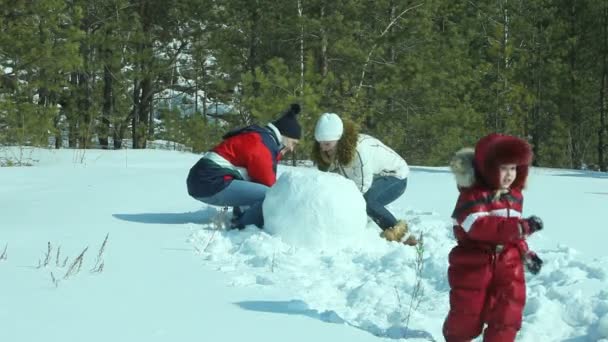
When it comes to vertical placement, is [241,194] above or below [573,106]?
below

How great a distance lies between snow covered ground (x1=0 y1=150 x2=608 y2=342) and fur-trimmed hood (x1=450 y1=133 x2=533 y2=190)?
69 cm

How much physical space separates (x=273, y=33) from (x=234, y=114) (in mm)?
2225

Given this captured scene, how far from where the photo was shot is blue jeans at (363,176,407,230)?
5.52 m

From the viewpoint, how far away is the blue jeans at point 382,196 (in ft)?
18.1

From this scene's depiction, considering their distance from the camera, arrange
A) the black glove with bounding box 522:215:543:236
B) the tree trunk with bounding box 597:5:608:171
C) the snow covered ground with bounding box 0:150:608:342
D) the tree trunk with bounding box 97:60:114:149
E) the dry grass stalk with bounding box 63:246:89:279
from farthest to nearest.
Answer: the tree trunk with bounding box 597:5:608:171
the tree trunk with bounding box 97:60:114:149
the dry grass stalk with bounding box 63:246:89:279
the snow covered ground with bounding box 0:150:608:342
the black glove with bounding box 522:215:543:236

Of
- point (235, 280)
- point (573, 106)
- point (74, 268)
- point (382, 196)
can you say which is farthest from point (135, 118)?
point (235, 280)

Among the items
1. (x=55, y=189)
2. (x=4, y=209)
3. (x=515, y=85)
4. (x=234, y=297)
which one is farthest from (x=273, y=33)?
(x=234, y=297)

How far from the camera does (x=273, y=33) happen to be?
631 inches

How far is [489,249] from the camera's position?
2.97 metres

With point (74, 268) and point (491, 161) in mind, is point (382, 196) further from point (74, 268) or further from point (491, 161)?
point (491, 161)

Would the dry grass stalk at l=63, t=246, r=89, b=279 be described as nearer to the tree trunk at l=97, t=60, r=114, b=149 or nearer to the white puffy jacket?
the white puffy jacket

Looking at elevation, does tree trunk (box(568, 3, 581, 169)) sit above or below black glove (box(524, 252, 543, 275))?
above

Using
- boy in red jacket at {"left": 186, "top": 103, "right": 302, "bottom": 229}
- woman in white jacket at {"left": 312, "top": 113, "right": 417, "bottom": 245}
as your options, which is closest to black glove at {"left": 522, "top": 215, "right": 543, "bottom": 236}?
woman in white jacket at {"left": 312, "top": 113, "right": 417, "bottom": 245}

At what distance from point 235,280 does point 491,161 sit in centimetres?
159
